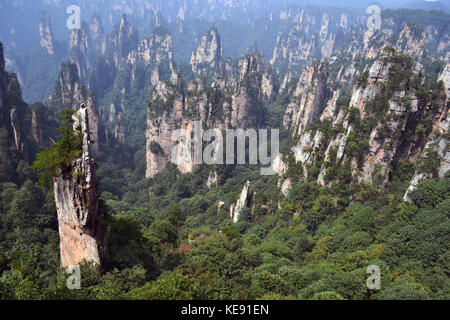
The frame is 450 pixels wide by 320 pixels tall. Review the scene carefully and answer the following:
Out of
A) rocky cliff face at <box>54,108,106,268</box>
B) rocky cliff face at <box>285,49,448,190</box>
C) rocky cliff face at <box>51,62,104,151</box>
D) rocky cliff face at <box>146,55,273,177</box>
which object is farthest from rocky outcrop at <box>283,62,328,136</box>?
rocky cliff face at <box>54,108,106,268</box>

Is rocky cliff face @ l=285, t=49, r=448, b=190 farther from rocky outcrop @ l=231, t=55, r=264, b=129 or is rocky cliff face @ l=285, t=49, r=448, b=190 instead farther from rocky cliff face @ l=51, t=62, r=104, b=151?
rocky cliff face @ l=51, t=62, r=104, b=151

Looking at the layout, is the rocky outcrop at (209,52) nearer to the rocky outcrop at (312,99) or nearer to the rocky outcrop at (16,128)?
the rocky outcrop at (312,99)

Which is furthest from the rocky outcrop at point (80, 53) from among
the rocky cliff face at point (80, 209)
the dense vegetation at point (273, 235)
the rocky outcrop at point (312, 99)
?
the rocky cliff face at point (80, 209)

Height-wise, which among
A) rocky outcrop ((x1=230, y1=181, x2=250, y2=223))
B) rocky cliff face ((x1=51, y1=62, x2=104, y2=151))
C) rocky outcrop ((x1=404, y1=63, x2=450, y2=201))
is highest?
rocky outcrop ((x1=404, y1=63, x2=450, y2=201))

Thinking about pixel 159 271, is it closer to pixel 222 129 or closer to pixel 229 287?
pixel 229 287

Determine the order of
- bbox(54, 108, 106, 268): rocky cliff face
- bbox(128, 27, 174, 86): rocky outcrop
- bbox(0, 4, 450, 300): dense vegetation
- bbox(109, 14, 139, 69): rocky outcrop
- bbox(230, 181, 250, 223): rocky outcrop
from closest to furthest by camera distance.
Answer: bbox(54, 108, 106, 268): rocky cliff face
bbox(0, 4, 450, 300): dense vegetation
bbox(230, 181, 250, 223): rocky outcrop
bbox(128, 27, 174, 86): rocky outcrop
bbox(109, 14, 139, 69): rocky outcrop

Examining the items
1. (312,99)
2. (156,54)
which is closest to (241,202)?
(312,99)

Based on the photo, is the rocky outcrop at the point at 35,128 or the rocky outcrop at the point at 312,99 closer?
the rocky outcrop at the point at 35,128

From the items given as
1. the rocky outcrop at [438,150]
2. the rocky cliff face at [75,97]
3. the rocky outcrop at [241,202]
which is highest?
the rocky outcrop at [438,150]

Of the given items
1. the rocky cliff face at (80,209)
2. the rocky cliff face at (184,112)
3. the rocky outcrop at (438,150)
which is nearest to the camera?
the rocky cliff face at (80,209)

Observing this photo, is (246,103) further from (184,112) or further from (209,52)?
(209,52)
